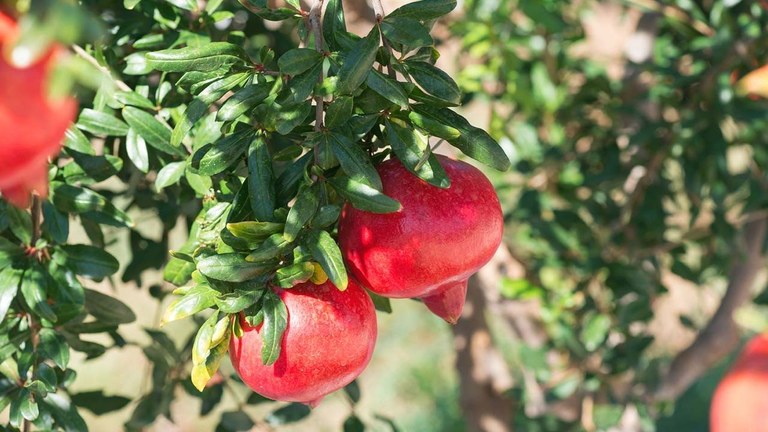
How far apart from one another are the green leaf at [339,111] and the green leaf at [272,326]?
0.38ft

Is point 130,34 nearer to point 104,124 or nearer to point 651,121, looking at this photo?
point 104,124

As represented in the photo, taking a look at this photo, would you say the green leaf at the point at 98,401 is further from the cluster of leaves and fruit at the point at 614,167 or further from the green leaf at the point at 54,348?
the cluster of leaves and fruit at the point at 614,167

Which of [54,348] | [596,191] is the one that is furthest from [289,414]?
[596,191]

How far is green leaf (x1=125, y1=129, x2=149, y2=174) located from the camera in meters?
0.72

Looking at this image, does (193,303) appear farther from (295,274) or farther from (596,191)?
(596,191)

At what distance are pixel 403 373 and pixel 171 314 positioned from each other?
7.59ft

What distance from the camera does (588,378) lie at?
1376 mm

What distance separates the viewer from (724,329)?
1.49 metres

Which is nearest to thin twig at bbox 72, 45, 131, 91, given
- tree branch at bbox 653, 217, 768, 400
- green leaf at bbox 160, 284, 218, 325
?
green leaf at bbox 160, 284, 218, 325

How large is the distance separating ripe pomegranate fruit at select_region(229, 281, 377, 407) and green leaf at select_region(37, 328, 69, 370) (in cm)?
19

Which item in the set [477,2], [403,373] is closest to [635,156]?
[477,2]

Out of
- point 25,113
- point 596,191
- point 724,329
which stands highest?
point 25,113

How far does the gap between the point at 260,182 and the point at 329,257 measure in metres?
0.07

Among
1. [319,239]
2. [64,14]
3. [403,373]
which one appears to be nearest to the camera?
[64,14]
